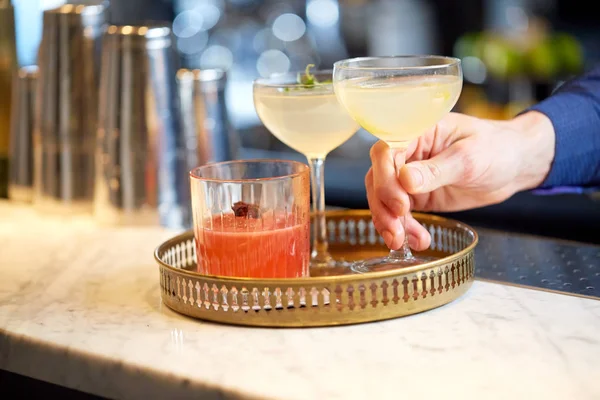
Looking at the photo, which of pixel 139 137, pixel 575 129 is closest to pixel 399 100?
pixel 575 129

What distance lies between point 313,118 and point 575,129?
585 mm

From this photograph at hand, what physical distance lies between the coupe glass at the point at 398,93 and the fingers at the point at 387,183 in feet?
0.09

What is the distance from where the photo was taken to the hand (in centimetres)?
126

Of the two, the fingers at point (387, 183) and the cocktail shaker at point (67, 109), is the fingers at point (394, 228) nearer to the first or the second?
the fingers at point (387, 183)

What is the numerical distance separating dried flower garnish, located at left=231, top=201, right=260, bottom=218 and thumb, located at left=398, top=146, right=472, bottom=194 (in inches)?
8.6

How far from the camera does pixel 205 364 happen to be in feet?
3.24

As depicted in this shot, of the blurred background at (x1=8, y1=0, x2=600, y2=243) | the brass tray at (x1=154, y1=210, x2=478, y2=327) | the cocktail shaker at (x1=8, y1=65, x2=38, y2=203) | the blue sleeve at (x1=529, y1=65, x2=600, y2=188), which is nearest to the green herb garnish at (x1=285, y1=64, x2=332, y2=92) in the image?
the brass tray at (x1=154, y1=210, x2=478, y2=327)

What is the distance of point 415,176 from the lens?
122 cm

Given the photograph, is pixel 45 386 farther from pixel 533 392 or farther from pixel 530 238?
pixel 530 238

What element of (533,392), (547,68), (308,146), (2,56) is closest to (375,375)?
(533,392)

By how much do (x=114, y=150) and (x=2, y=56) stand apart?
601mm

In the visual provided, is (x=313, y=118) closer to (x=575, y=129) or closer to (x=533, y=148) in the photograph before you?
(x=533, y=148)

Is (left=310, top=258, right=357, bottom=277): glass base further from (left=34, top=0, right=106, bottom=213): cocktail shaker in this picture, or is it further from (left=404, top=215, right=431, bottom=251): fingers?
(left=34, top=0, right=106, bottom=213): cocktail shaker

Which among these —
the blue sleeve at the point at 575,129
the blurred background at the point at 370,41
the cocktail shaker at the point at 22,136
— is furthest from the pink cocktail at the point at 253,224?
the blurred background at the point at 370,41
